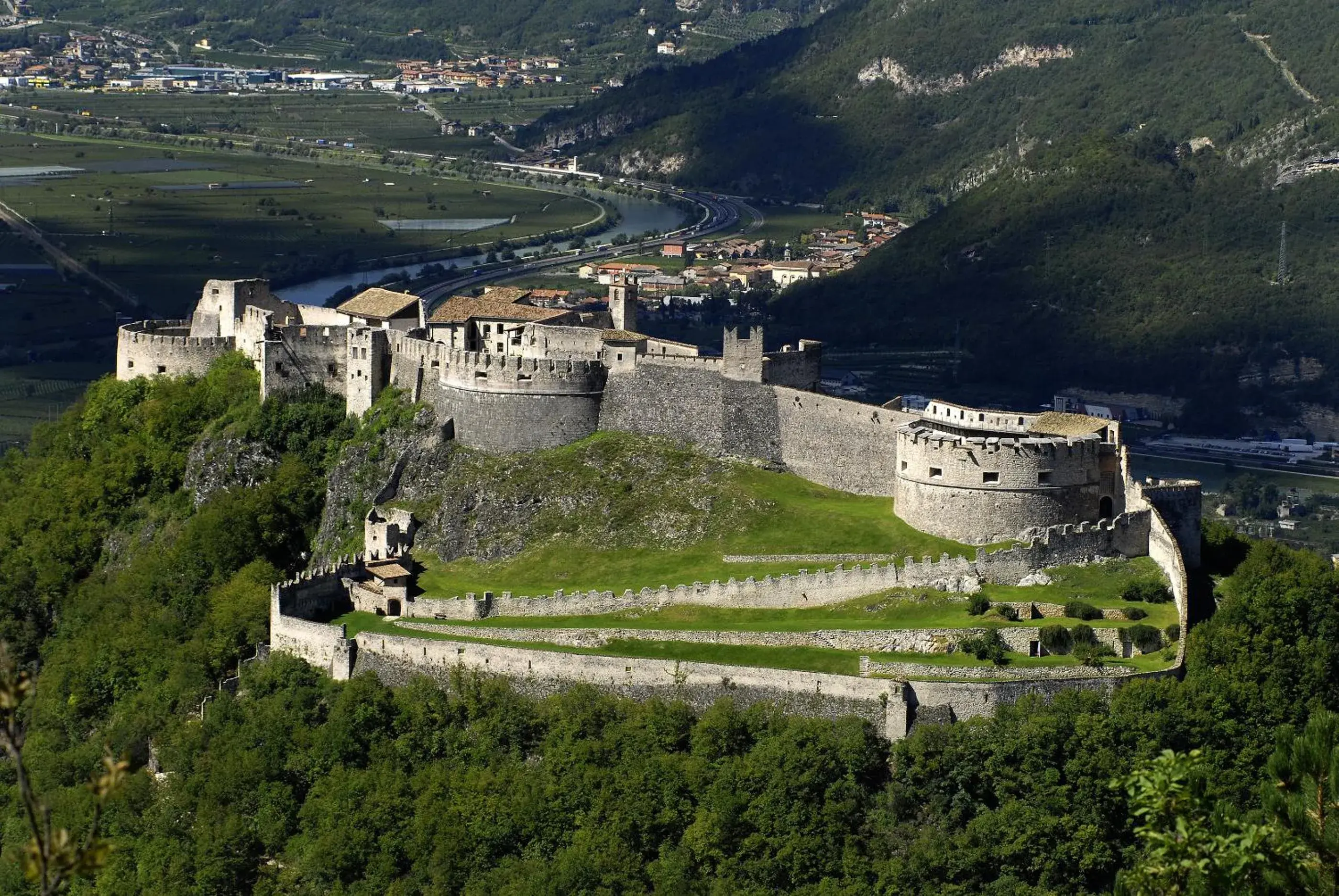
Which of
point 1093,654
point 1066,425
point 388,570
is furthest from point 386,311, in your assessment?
point 1093,654

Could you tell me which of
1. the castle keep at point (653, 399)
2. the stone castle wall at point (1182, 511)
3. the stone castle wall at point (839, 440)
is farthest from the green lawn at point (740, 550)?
the stone castle wall at point (1182, 511)

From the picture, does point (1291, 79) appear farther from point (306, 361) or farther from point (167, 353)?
point (306, 361)

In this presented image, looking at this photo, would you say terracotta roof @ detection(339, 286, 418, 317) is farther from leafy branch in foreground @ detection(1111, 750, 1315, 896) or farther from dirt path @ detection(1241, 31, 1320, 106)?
dirt path @ detection(1241, 31, 1320, 106)

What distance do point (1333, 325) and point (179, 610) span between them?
344 ft

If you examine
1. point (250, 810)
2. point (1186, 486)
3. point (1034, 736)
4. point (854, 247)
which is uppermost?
point (854, 247)

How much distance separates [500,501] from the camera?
7388cm

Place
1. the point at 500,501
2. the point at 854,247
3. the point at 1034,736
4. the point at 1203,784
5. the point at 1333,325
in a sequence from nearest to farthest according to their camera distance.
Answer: the point at 1203,784 → the point at 1034,736 → the point at 500,501 → the point at 1333,325 → the point at 854,247

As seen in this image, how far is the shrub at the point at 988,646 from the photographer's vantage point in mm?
58281

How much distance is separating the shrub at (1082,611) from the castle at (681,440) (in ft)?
2.75

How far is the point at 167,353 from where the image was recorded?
3442 inches

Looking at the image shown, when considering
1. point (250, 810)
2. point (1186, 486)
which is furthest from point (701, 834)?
point (1186, 486)

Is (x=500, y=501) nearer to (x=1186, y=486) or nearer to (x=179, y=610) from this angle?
(x=179, y=610)

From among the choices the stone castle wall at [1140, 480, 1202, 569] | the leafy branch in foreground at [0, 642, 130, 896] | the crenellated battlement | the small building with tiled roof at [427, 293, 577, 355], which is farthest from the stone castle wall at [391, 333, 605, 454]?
the leafy branch in foreground at [0, 642, 130, 896]

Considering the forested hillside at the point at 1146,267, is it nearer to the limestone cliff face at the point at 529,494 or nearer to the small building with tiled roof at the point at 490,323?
the small building with tiled roof at the point at 490,323
